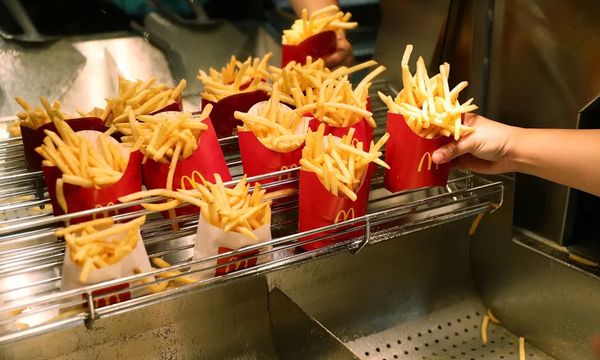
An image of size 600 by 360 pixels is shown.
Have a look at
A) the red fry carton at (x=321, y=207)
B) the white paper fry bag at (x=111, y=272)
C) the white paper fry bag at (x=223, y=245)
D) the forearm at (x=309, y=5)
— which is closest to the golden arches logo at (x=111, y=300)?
the white paper fry bag at (x=111, y=272)

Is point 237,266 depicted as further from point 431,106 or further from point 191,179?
point 431,106

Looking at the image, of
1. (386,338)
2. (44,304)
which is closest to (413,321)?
(386,338)

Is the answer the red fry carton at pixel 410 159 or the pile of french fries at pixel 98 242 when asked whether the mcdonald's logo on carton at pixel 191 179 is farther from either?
the red fry carton at pixel 410 159

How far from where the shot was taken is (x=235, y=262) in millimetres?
1017

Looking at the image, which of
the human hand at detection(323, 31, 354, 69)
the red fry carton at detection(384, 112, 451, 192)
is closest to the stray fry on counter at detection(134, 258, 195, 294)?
the red fry carton at detection(384, 112, 451, 192)

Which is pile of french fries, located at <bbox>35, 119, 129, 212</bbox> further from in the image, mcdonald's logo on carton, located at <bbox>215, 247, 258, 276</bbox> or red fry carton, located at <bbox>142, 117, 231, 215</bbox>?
mcdonald's logo on carton, located at <bbox>215, 247, 258, 276</bbox>

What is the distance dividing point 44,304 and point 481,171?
83 cm

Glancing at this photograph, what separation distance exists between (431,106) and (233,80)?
45 centimetres

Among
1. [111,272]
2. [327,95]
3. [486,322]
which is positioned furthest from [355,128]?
[486,322]

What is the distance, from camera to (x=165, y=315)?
4.17 feet

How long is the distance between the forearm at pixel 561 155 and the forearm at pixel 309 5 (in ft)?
1.89

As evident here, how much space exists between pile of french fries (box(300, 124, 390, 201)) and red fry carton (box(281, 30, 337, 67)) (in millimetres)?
361

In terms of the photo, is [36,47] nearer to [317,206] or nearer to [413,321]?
[317,206]

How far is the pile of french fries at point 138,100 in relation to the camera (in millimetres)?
1243
